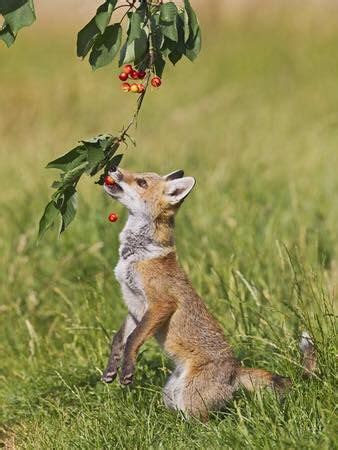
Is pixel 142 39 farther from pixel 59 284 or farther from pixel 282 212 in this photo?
pixel 282 212

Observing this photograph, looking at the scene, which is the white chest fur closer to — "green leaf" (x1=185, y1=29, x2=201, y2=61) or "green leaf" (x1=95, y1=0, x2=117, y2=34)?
"green leaf" (x1=185, y1=29, x2=201, y2=61)

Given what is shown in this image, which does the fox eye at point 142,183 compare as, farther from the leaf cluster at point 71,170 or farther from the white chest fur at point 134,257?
the leaf cluster at point 71,170

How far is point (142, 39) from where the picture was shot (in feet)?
14.4

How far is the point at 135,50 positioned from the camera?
14.4 feet

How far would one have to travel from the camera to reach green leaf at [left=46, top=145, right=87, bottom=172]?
4.66 metres

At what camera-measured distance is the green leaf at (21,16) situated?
4.17 metres

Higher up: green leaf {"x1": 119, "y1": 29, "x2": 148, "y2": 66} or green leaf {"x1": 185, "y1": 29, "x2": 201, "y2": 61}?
green leaf {"x1": 119, "y1": 29, "x2": 148, "y2": 66}

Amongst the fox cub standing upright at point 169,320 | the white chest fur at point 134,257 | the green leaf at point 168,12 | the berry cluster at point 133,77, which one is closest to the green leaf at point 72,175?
the berry cluster at point 133,77

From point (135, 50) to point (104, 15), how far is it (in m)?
0.22

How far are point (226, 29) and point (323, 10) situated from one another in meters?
1.82

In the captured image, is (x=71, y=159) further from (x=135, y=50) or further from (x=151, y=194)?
(x=151, y=194)

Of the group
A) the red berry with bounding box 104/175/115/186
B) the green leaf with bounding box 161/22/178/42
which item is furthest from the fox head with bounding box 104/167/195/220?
the green leaf with bounding box 161/22/178/42

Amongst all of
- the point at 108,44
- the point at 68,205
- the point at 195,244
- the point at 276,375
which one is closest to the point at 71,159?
the point at 68,205

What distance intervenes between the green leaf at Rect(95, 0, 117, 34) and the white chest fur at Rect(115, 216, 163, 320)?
1513mm
